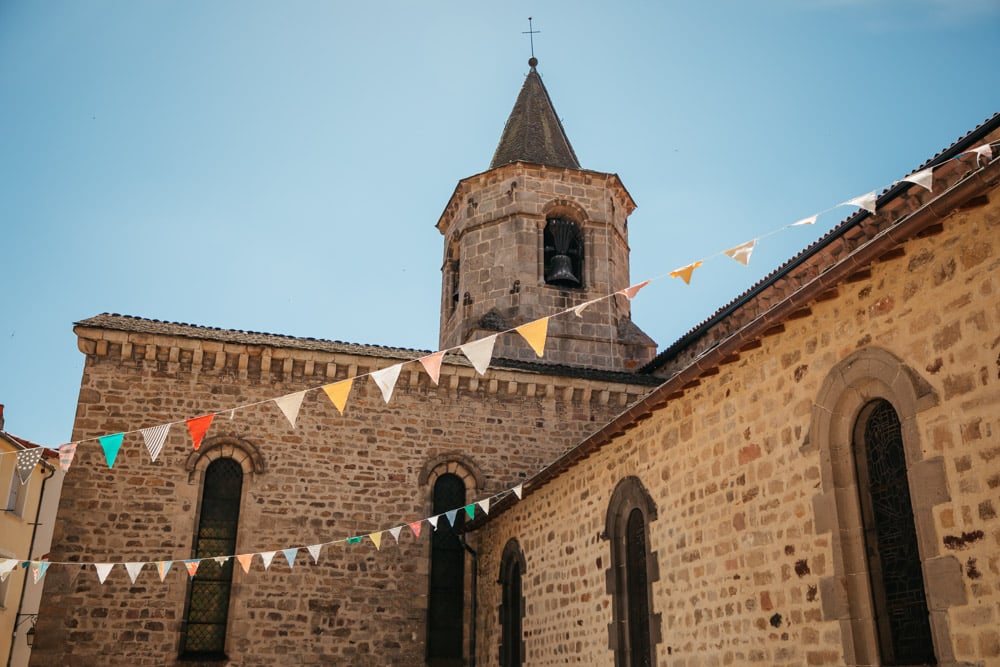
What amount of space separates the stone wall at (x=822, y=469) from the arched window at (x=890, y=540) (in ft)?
0.32

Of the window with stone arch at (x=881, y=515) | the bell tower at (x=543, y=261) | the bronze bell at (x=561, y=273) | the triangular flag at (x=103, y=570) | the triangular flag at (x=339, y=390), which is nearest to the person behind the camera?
the window with stone arch at (x=881, y=515)

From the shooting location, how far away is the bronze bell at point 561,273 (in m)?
17.2

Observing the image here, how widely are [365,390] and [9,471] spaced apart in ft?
34.0

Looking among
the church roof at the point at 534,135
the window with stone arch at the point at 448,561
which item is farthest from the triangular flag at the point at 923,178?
the church roof at the point at 534,135

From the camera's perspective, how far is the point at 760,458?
6.74 m

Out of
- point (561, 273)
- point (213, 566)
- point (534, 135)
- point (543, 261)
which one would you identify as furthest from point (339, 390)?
point (534, 135)

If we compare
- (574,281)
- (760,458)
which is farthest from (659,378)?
(760,458)

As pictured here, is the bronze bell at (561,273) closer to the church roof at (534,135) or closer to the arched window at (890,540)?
the church roof at (534,135)

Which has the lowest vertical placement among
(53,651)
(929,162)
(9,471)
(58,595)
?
(53,651)

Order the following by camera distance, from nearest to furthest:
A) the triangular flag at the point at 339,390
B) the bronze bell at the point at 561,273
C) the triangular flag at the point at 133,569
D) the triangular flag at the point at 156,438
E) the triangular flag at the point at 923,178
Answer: the triangular flag at the point at 923,178 < the triangular flag at the point at 339,390 < the triangular flag at the point at 156,438 < the triangular flag at the point at 133,569 < the bronze bell at the point at 561,273

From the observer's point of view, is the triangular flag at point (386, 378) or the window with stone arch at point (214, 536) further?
the window with stone arch at point (214, 536)

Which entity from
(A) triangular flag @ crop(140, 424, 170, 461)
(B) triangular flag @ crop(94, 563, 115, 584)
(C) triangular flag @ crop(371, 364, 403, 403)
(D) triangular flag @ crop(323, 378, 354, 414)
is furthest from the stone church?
(D) triangular flag @ crop(323, 378, 354, 414)

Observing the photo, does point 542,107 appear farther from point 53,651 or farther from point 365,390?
point 53,651

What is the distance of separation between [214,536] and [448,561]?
11.6 ft
